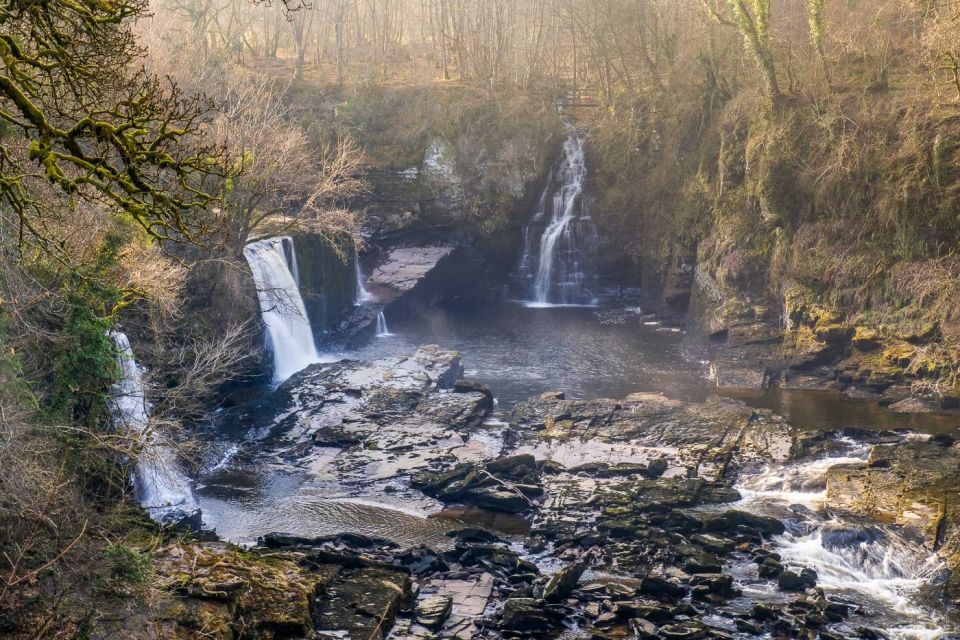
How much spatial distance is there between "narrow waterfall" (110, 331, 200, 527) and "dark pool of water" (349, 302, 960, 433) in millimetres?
10628

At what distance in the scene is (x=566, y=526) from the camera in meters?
Result: 17.9

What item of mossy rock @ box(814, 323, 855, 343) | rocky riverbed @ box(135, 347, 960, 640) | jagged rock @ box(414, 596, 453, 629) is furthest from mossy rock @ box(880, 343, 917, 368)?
jagged rock @ box(414, 596, 453, 629)

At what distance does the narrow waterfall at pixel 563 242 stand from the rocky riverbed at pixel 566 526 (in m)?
14.2

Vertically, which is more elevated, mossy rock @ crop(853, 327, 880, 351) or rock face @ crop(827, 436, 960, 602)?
mossy rock @ crop(853, 327, 880, 351)

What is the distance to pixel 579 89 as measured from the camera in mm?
45062

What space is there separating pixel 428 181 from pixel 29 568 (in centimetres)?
3038

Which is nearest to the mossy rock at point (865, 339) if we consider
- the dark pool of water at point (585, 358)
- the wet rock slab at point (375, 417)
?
the dark pool of water at point (585, 358)

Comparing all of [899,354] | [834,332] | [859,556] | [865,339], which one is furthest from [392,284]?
[859,556]

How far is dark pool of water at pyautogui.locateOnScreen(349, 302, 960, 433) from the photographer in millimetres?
24219

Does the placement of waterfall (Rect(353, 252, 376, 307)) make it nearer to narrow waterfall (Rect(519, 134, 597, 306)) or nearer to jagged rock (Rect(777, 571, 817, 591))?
narrow waterfall (Rect(519, 134, 597, 306))

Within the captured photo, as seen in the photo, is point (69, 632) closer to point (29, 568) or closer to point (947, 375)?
point (29, 568)

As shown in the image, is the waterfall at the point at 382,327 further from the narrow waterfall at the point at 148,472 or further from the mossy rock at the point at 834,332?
the mossy rock at the point at 834,332

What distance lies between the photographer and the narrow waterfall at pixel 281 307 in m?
28.4

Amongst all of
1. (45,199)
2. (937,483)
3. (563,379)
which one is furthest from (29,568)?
(563,379)
